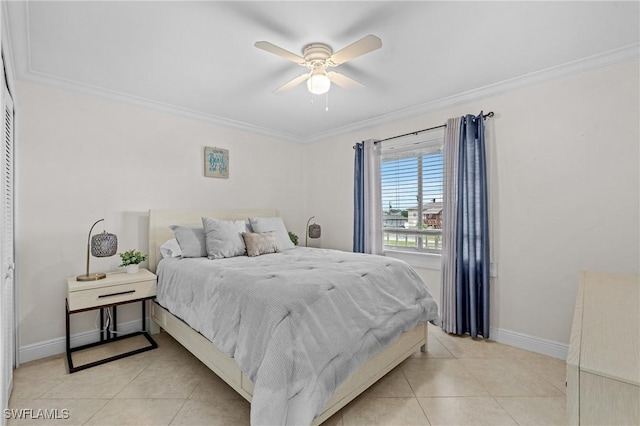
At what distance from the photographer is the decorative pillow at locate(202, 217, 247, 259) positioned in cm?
292

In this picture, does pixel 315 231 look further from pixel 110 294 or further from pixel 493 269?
pixel 110 294

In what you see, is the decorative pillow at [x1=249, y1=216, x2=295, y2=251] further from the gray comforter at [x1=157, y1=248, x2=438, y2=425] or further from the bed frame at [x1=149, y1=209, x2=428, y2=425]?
the gray comforter at [x1=157, y1=248, x2=438, y2=425]

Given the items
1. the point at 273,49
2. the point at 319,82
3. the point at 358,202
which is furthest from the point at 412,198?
the point at 273,49

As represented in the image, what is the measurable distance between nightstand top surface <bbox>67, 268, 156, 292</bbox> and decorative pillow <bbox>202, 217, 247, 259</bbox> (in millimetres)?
579

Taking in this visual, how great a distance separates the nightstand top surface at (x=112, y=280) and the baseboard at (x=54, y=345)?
559mm

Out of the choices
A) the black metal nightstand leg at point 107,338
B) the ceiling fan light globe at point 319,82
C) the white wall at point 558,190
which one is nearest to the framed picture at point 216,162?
the black metal nightstand leg at point 107,338

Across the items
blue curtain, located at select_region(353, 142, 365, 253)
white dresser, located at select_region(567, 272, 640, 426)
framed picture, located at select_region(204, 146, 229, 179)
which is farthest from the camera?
blue curtain, located at select_region(353, 142, 365, 253)

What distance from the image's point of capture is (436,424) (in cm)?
176

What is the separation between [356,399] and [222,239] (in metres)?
1.84

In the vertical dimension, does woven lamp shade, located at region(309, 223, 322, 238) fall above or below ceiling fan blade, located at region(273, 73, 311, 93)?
below

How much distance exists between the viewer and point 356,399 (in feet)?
6.53

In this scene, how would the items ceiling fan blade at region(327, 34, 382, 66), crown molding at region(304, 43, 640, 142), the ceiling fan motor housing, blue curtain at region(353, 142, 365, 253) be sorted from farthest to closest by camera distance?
blue curtain at region(353, 142, 365, 253)
crown molding at region(304, 43, 640, 142)
the ceiling fan motor housing
ceiling fan blade at region(327, 34, 382, 66)

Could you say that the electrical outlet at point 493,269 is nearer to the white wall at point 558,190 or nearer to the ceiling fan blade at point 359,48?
the white wall at point 558,190

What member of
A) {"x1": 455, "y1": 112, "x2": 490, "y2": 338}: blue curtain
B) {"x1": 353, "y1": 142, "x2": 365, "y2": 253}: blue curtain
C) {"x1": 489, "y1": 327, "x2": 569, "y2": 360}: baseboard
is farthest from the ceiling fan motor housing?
{"x1": 489, "y1": 327, "x2": 569, "y2": 360}: baseboard
